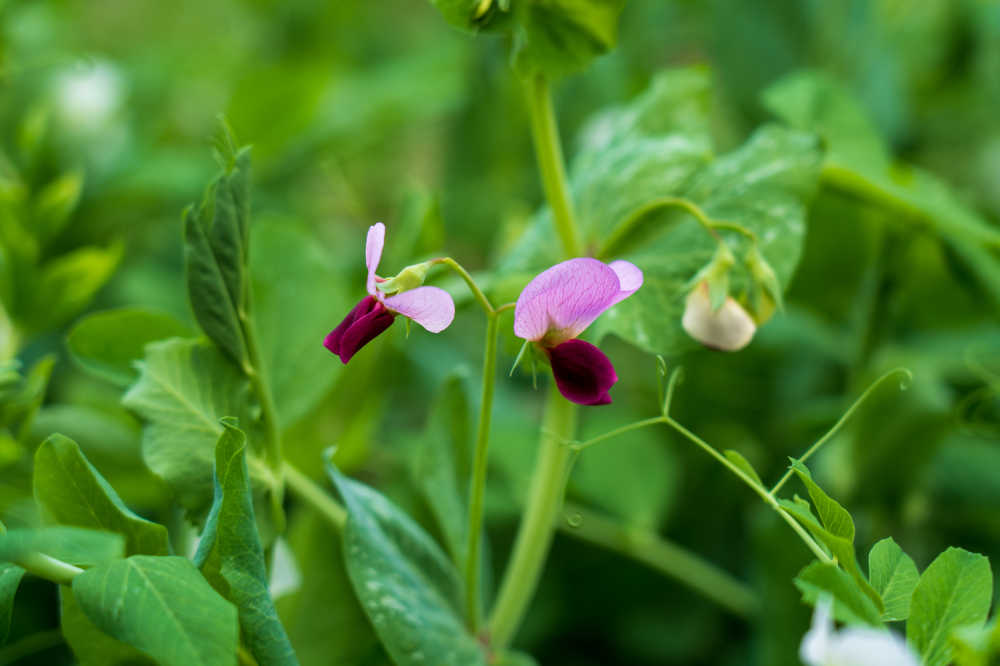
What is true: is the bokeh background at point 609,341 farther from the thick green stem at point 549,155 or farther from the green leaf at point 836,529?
the green leaf at point 836,529

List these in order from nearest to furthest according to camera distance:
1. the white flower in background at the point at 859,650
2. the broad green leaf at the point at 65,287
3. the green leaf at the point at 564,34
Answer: the white flower in background at the point at 859,650 → the green leaf at the point at 564,34 → the broad green leaf at the point at 65,287

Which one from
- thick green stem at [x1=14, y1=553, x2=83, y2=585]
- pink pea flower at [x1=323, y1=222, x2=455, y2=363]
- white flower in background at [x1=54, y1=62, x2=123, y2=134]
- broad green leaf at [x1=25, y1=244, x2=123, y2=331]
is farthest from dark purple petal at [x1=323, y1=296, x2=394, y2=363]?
white flower in background at [x1=54, y1=62, x2=123, y2=134]

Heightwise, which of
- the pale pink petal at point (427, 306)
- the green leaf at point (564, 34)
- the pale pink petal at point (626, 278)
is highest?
the green leaf at point (564, 34)

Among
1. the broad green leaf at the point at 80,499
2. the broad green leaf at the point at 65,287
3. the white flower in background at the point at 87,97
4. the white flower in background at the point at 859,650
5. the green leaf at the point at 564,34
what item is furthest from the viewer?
the white flower in background at the point at 87,97

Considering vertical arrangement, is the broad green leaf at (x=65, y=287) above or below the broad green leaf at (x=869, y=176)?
below

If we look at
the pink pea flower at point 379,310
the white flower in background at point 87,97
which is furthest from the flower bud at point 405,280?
the white flower in background at point 87,97

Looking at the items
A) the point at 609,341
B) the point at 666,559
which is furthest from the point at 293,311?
the point at 609,341

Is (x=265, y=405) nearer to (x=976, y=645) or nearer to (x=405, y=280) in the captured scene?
(x=405, y=280)

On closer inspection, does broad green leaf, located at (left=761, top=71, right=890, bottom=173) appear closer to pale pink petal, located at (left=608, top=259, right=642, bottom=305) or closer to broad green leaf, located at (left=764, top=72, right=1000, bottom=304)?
broad green leaf, located at (left=764, top=72, right=1000, bottom=304)

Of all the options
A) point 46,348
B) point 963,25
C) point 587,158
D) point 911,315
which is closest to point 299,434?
point 587,158
